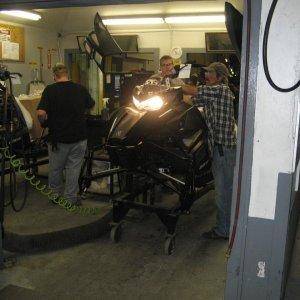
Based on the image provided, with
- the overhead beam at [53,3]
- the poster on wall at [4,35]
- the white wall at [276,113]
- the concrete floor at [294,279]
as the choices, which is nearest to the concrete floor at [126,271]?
the concrete floor at [294,279]

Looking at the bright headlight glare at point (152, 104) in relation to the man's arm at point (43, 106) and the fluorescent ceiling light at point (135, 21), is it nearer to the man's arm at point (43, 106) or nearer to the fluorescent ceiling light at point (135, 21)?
the man's arm at point (43, 106)

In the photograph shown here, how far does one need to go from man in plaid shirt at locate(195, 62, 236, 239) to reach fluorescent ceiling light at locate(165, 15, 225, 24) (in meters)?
4.26

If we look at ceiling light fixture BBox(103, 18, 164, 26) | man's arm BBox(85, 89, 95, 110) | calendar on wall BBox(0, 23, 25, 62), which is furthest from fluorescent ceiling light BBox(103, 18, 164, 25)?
man's arm BBox(85, 89, 95, 110)

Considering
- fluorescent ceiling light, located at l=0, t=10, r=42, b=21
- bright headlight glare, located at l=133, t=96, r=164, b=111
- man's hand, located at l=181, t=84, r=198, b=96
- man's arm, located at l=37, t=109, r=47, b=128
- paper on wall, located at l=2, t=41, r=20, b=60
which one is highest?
fluorescent ceiling light, located at l=0, t=10, r=42, b=21

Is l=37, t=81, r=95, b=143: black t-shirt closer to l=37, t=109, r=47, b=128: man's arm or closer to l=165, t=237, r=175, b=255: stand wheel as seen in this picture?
l=37, t=109, r=47, b=128: man's arm

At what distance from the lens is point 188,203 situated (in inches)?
157

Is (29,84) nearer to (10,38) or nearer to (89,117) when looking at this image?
(10,38)

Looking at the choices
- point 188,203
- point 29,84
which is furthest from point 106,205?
point 29,84

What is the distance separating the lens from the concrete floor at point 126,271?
10.2 ft

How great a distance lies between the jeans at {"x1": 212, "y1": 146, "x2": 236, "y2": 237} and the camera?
3893 millimetres

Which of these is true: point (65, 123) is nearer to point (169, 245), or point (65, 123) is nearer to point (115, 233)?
point (115, 233)

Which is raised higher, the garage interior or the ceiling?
the ceiling

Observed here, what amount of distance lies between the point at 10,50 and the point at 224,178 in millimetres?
5637

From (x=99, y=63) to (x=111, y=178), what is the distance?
6.49ft
